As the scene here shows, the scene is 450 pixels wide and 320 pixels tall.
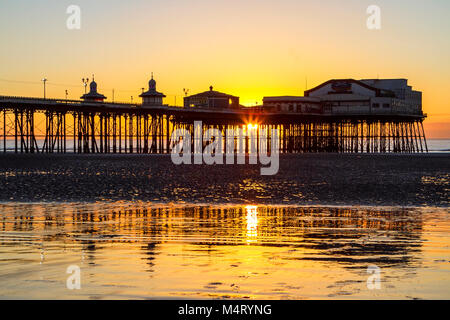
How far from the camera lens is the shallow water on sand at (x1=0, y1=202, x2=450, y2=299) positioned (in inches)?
337

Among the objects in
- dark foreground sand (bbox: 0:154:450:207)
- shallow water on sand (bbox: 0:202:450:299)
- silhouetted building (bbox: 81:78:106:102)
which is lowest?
shallow water on sand (bbox: 0:202:450:299)

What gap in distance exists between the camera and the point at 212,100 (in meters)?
126

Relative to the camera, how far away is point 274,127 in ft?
448

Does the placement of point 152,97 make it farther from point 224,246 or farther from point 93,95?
point 224,246

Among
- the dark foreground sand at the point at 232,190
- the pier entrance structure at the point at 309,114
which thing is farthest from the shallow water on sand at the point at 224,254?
the pier entrance structure at the point at 309,114

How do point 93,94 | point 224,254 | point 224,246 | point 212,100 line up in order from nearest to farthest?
point 224,254 → point 224,246 → point 93,94 → point 212,100

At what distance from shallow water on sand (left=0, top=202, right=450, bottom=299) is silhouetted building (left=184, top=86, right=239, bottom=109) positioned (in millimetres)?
107928

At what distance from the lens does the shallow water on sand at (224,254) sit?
28.1ft

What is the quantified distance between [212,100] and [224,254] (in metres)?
116

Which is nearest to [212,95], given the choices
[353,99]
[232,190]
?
[353,99]

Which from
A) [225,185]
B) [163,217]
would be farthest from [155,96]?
[163,217]

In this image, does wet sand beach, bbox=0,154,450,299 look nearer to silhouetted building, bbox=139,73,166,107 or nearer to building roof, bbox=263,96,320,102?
silhouetted building, bbox=139,73,166,107

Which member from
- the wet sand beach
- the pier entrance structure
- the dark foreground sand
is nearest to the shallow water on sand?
the wet sand beach

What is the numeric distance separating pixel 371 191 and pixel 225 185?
21.7 feet
